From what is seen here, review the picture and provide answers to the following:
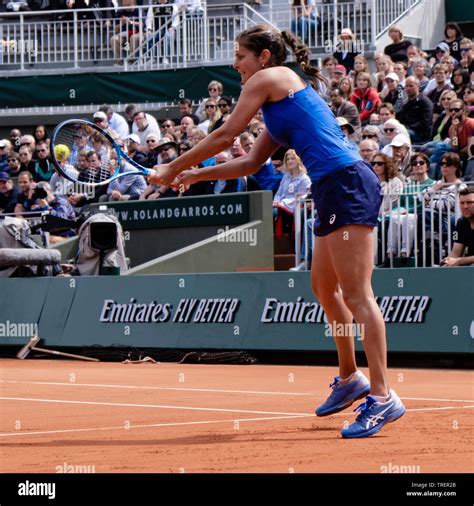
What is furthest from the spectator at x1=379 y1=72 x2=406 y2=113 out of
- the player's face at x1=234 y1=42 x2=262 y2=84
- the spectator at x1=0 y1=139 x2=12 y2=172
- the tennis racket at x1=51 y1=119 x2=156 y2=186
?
the player's face at x1=234 y1=42 x2=262 y2=84

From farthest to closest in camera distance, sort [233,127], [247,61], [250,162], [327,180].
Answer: [250,162] < [247,61] < [233,127] < [327,180]

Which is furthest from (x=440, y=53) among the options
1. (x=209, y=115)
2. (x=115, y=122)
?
(x=115, y=122)

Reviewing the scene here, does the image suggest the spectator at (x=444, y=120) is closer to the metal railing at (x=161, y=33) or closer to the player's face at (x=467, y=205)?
the player's face at (x=467, y=205)

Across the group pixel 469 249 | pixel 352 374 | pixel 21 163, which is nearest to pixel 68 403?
pixel 352 374

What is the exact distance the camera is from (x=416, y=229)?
536 inches

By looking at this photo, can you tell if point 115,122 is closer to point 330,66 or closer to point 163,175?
point 330,66

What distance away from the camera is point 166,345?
14.9 metres

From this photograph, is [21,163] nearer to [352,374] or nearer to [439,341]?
[439,341]

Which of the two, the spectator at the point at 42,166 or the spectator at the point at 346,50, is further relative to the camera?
the spectator at the point at 346,50

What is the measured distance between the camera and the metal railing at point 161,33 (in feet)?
80.8

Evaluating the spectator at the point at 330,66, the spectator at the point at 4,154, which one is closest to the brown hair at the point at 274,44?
the spectator at the point at 330,66

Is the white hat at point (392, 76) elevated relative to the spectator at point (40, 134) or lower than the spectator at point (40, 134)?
elevated

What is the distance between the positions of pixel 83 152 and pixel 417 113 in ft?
32.3

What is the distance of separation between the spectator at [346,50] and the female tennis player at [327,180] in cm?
1538
